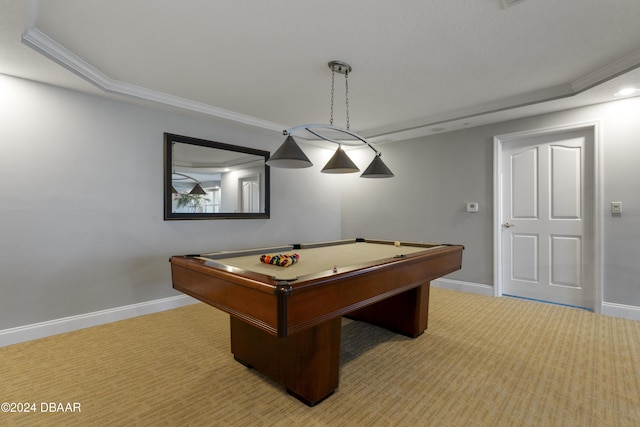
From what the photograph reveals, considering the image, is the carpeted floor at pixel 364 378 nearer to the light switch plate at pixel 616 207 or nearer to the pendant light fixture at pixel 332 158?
the light switch plate at pixel 616 207

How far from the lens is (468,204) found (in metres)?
4.06

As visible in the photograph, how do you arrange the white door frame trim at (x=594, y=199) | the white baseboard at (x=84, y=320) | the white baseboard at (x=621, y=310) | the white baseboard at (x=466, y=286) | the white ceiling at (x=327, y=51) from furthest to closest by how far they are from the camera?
the white baseboard at (x=466, y=286), the white door frame trim at (x=594, y=199), the white baseboard at (x=621, y=310), the white baseboard at (x=84, y=320), the white ceiling at (x=327, y=51)

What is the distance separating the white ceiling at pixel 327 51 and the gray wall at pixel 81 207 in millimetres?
261

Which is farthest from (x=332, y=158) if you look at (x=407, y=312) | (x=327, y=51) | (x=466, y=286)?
(x=466, y=286)

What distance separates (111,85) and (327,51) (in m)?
2.10

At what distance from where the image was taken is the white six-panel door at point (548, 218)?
3.31 m

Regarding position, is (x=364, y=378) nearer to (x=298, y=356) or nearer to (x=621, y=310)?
(x=298, y=356)

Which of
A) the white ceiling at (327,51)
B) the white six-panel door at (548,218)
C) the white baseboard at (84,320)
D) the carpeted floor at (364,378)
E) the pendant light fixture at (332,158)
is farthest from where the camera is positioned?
the white six-panel door at (548,218)

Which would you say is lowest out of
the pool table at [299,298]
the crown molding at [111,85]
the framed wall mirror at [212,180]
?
the pool table at [299,298]

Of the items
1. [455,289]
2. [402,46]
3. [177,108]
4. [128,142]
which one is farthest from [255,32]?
[455,289]

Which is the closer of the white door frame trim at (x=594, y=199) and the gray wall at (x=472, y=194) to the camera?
the gray wall at (x=472, y=194)

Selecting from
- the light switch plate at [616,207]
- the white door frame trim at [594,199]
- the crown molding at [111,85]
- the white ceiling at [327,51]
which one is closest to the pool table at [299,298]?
the white ceiling at [327,51]

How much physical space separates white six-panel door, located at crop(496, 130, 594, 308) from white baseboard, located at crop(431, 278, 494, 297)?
0.21 m

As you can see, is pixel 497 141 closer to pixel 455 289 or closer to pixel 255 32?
pixel 455 289
